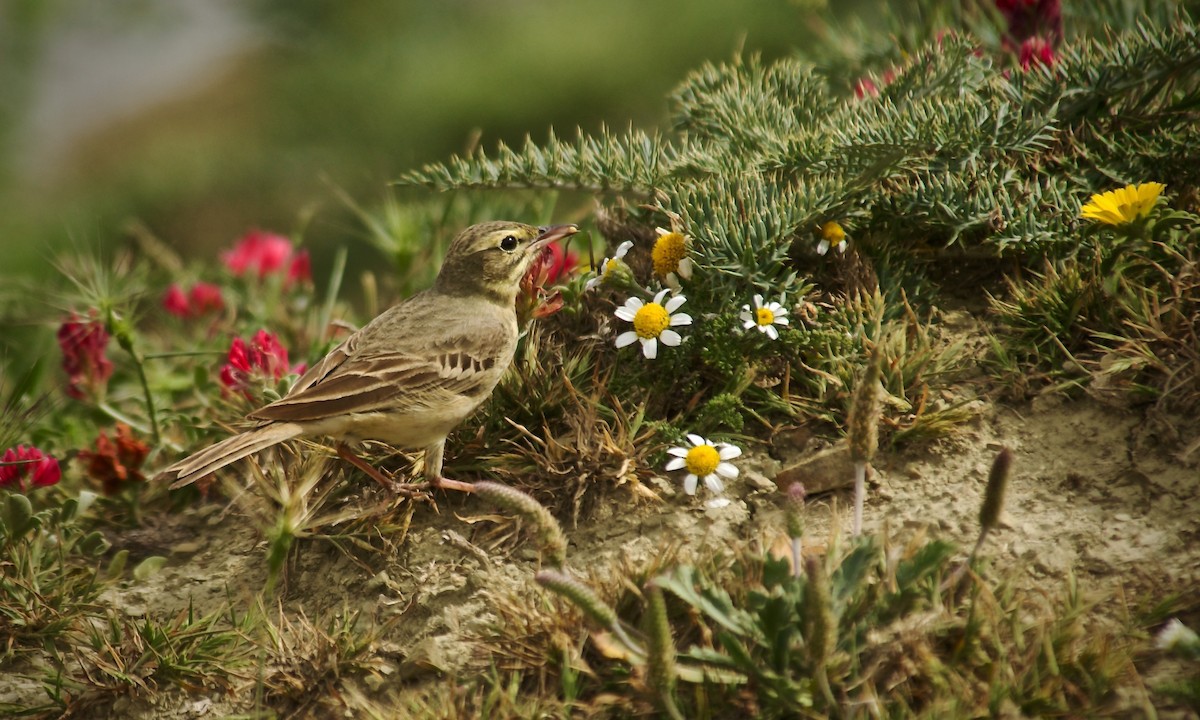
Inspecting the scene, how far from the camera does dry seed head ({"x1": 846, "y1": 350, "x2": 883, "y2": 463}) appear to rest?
10.5ft

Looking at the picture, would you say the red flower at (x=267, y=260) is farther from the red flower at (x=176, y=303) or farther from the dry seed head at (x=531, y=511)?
the dry seed head at (x=531, y=511)

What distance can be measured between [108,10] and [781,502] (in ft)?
33.3

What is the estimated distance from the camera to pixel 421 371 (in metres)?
4.54

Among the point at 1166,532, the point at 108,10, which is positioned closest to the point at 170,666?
the point at 1166,532

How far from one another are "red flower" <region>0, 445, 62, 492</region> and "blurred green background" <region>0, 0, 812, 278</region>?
511cm

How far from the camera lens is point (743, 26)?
1036cm

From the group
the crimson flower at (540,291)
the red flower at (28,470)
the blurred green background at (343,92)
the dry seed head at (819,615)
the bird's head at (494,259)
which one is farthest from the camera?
the blurred green background at (343,92)

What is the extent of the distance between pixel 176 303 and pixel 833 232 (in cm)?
367

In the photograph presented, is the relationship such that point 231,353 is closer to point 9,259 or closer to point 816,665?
A: point 816,665

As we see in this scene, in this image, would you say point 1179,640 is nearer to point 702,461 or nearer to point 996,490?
point 996,490

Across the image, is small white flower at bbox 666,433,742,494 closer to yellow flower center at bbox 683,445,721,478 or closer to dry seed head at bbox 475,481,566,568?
yellow flower center at bbox 683,445,721,478

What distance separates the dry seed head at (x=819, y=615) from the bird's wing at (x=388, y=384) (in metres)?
1.86

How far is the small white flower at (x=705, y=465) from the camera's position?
400cm

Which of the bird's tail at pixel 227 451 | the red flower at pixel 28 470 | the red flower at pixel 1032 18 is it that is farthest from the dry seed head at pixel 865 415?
the red flower at pixel 28 470
